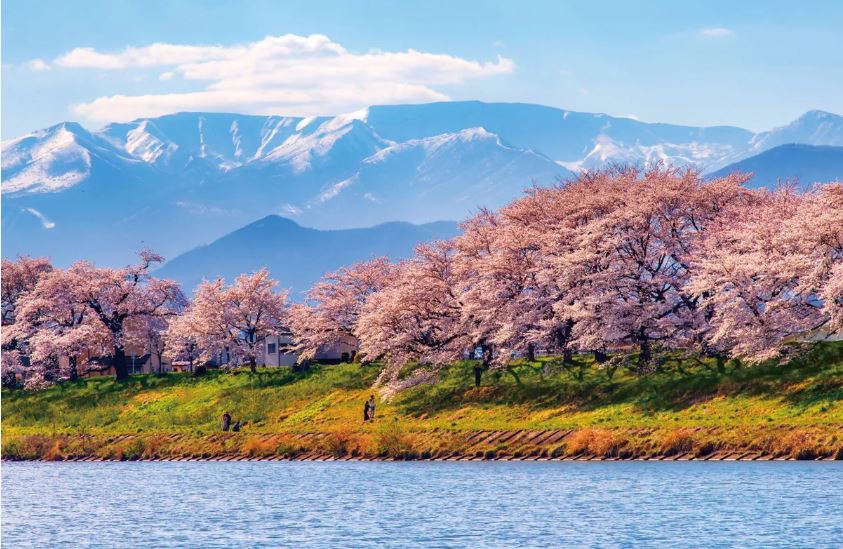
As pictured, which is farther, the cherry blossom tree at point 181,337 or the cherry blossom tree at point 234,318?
the cherry blossom tree at point 181,337

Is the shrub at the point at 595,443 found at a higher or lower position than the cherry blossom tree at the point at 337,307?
lower

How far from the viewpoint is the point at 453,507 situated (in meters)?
54.2

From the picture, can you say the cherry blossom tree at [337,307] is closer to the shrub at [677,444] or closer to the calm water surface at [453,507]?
the calm water surface at [453,507]

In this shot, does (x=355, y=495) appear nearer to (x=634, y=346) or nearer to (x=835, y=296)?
(x=835, y=296)

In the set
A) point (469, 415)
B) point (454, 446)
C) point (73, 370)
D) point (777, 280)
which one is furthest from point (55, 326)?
point (777, 280)

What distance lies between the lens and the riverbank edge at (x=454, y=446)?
67.4 m

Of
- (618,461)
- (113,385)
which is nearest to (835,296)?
(618,461)

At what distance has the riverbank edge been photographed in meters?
67.4

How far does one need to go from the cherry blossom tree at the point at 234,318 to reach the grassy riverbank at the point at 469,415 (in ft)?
32.4

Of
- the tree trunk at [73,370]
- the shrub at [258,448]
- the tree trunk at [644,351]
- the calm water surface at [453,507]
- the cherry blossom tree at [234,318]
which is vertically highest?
the cherry blossom tree at [234,318]

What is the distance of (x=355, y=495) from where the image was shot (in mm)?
60812

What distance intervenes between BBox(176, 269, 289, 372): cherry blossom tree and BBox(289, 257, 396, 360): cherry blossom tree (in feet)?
8.79

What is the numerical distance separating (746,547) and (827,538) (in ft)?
9.10

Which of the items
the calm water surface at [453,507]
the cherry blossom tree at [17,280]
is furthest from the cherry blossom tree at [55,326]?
the calm water surface at [453,507]
